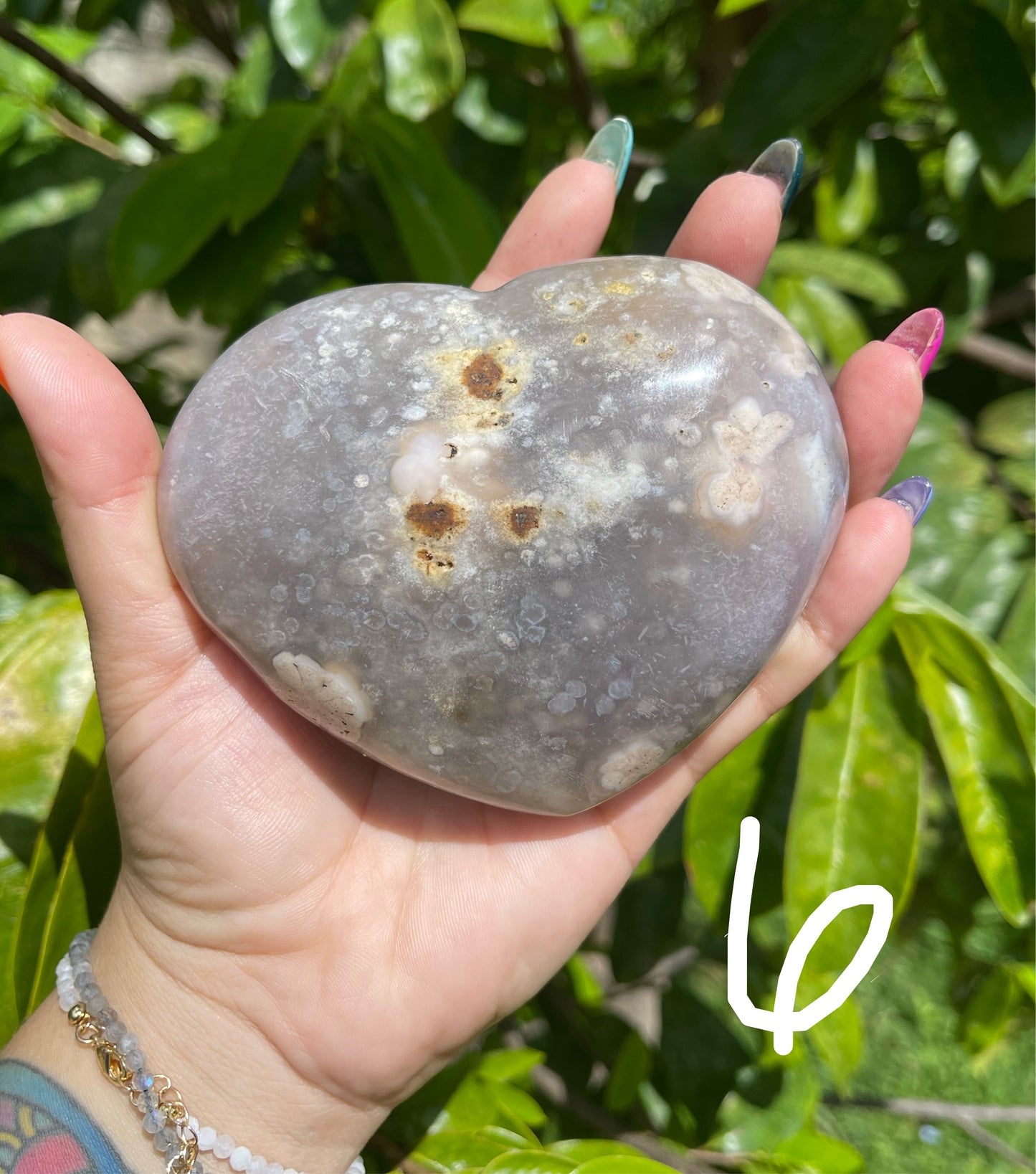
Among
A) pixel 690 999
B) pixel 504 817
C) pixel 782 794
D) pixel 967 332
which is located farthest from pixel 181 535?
pixel 967 332

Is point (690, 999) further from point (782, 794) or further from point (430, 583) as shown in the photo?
point (430, 583)

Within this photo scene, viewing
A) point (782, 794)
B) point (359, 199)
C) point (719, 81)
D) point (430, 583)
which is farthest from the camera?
point (719, 81)

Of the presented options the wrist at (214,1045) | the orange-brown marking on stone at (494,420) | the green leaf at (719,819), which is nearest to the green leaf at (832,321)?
the green leaf at (719,819)

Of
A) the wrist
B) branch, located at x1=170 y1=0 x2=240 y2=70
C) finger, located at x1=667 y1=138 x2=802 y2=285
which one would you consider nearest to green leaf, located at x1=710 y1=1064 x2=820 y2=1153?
the wrist

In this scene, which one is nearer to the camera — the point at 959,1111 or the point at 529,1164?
the point at 529,1164

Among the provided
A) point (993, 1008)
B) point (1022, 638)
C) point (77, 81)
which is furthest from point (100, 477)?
point (993, 1008)

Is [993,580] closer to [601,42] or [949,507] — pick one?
[949,507]
